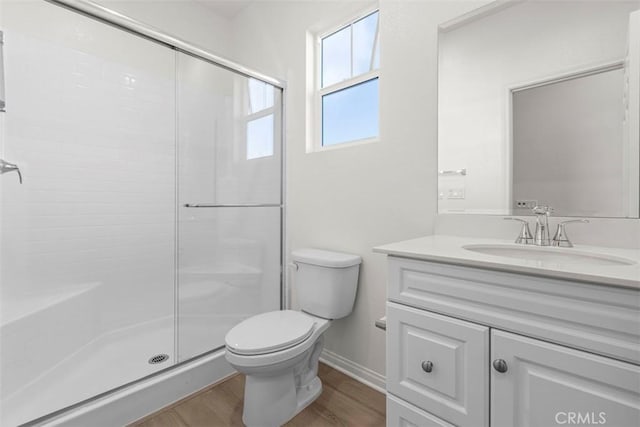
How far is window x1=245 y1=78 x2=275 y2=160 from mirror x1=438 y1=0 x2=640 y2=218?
3.81 feet

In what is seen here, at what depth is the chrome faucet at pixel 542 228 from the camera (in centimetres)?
111

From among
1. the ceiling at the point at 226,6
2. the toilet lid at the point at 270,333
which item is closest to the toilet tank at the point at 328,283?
the toilet lid at the point at 270,333

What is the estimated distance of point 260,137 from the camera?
6.91ft

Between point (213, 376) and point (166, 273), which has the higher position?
point (166, 273)

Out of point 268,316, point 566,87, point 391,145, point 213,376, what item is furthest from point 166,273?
point 566,87

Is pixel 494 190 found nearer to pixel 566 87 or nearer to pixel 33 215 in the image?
pixel 566 87

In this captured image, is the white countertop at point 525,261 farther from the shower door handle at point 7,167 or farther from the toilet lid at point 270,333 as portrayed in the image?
the shower door handle at point 7,167

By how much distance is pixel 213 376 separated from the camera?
173 cm

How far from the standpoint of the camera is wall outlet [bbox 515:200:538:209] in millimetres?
1211

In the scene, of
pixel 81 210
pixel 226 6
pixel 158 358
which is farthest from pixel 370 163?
pixel 226 6

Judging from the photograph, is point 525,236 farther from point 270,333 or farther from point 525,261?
point 270,333

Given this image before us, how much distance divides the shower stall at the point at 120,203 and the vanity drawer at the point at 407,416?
1.17m

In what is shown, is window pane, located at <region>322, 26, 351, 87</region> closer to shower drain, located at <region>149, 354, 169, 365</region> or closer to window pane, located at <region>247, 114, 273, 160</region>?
window pane, located at <region>247, 114, 273, 160</region>

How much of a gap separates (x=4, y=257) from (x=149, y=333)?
868 millimetres
